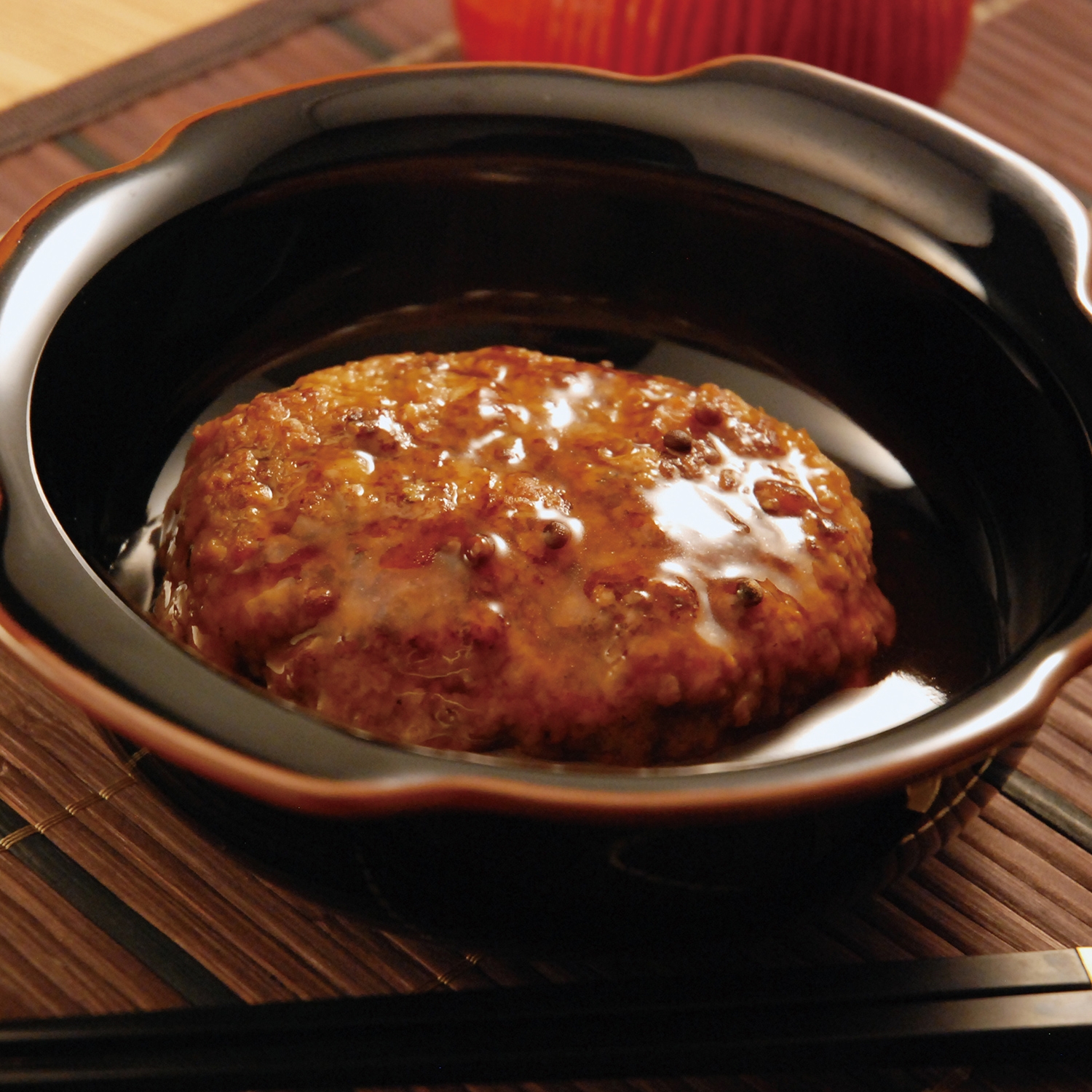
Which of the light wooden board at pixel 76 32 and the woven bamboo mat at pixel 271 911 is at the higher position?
the light wooden board at pixel 76 32

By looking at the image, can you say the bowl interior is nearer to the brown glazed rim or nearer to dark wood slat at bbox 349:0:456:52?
the brown glazed rim

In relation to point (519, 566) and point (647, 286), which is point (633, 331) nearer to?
point (647, 286)

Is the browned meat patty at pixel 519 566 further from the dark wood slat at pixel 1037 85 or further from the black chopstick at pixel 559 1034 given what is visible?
the dark wood slat at pixel 1037 85

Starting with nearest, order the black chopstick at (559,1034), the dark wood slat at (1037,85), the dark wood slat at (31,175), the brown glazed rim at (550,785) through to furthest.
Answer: the brown glazed rim at (550,785) → the black chopstick at (559,1034) → the dark wood slat at (31,175) → the dark wood slat at (1037,85)

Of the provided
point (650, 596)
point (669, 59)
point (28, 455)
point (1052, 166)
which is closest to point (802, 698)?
point (650, 596)

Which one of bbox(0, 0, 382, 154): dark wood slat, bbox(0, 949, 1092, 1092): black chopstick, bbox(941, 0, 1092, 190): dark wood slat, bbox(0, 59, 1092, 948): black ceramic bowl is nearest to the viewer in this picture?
bbox(0, 949, 1092, 1092): black chopstick

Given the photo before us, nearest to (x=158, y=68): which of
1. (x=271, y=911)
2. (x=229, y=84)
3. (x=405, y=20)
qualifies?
(x=229, y=84)

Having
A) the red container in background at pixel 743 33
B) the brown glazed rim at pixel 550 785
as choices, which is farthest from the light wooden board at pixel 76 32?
the brown glazed rim at pixel 550 785

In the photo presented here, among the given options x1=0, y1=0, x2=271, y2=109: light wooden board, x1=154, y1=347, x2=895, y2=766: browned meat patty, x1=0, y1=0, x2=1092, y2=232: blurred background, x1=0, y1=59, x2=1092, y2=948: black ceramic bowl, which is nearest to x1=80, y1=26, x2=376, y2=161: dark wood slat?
x1=0, y1=0, x2=1092, y2=232: blurred background
